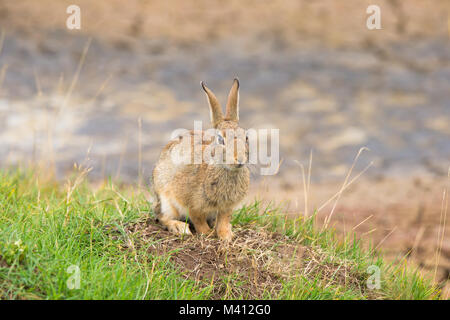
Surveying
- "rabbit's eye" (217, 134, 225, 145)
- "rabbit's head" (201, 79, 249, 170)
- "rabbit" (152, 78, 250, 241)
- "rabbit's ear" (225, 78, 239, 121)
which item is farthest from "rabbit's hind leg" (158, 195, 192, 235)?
"rabbit's ear" (225, 78, 239, 121)

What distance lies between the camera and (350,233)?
5.27 meters

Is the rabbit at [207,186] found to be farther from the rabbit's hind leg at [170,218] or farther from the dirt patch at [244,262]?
the dirt patch at [244,262]

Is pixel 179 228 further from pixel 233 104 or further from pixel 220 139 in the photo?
pixel 233 104

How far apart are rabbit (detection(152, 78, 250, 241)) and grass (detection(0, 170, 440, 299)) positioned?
6.6 inches

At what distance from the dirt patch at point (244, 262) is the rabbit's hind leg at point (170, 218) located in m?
0.08

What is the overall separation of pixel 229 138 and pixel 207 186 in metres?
0.59

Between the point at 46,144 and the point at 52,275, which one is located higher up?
the point at 46,144

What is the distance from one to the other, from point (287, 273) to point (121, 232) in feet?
5.02

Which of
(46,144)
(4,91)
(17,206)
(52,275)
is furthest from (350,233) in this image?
(4,91)

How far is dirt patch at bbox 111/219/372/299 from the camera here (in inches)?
172

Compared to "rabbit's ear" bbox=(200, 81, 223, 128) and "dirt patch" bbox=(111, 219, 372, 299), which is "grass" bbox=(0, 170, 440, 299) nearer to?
"dirt patch" bbox=(111, 219, 372, 299)

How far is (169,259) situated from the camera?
4520mm
